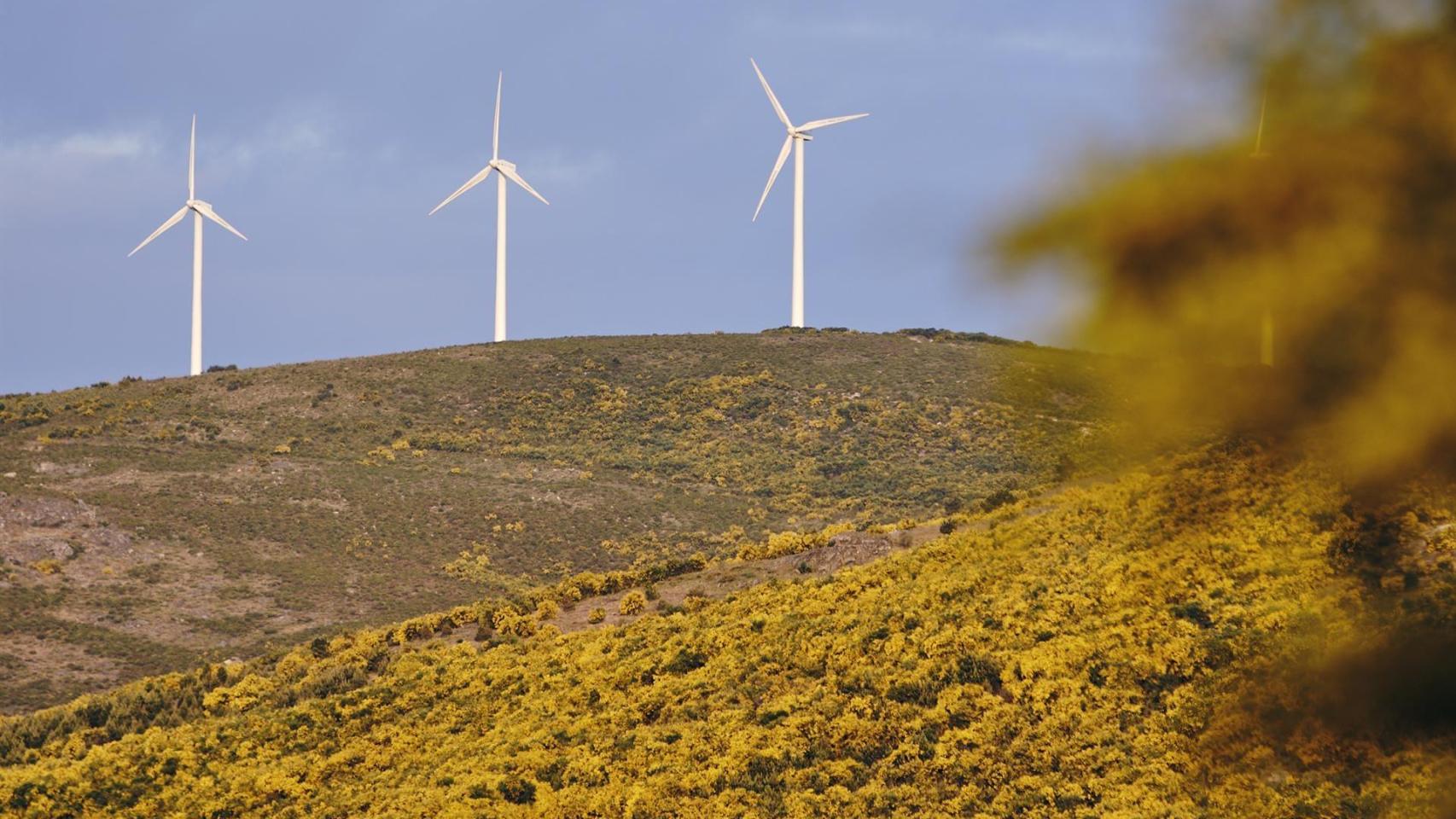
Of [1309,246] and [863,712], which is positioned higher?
[1309,246]

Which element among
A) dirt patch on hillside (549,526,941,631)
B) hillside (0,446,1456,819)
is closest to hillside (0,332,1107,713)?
dirt patch on hillside (549,526,941,631)

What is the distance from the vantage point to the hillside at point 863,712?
19719 mm

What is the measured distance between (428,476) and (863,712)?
74.3 m

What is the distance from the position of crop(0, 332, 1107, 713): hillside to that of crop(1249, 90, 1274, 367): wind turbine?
158 ft

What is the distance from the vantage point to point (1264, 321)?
4574mm

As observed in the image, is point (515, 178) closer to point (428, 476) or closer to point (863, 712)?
point (428, 476)

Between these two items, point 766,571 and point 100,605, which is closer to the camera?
point 766,571

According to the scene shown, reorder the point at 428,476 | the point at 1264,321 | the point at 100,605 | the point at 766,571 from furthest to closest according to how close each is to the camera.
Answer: the point at 428,476 → the point at 100,605 → the point at 766,571 → the point at 1264,321

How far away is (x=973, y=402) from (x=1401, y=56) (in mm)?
110466

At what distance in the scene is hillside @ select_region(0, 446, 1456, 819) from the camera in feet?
64.7

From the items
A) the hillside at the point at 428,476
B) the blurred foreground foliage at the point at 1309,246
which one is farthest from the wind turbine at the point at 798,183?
the blurred foreground foliage at the point at 1309,246

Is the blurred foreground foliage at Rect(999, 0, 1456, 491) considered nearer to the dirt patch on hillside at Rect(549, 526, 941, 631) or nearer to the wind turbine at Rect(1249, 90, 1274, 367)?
the wind turbine at Rect(1249, 90, 1274, 367)

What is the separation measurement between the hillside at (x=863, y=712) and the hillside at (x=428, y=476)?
2139cm

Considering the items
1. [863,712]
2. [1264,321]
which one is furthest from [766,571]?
[1264,321]
